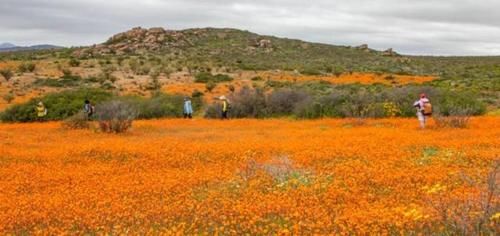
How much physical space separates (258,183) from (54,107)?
27.3m

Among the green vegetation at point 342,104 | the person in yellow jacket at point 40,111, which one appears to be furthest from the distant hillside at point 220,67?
the person in yellow jacket at point 40,111

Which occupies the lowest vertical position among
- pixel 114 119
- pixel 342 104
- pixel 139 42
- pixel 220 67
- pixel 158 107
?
pixel 158 107

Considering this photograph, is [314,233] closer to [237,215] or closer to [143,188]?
[237,215]

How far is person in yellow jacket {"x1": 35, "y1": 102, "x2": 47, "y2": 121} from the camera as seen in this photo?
118 ft

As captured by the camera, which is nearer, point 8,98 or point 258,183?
point 258,183

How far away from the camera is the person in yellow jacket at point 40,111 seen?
3597 centimetres

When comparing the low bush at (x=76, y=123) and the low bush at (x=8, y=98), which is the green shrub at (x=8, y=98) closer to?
the low bush at (x=8, y=98)

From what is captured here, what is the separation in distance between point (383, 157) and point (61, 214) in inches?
369

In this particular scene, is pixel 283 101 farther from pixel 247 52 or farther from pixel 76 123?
pixel 247 52

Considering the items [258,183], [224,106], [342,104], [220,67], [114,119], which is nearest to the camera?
[258,183]

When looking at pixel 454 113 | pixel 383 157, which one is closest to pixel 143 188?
pixel 383 157

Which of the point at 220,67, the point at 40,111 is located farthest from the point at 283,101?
the point at 220,67

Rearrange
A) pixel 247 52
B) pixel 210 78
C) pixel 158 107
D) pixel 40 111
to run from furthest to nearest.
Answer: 1. pixel 247 52
2. pixel 210 78
3. pixel 158 107
4. pixel 40 111

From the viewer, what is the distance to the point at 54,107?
38031mm
